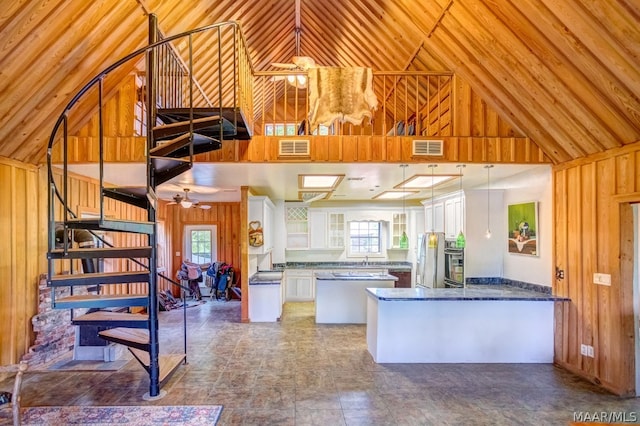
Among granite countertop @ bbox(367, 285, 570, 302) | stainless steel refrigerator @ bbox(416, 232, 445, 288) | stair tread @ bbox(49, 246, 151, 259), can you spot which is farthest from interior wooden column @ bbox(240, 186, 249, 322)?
stainless steel refrigerator @ bbox(416, 232, 445, 288)

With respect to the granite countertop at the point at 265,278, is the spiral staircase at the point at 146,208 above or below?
above

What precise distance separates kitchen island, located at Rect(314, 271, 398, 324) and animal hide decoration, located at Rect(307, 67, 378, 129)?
3.16 metres

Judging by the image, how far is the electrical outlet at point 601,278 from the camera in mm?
3854

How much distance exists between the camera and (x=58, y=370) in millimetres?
4398

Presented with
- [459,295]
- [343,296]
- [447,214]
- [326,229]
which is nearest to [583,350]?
[459,295]

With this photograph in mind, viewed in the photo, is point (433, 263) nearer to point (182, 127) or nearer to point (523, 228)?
point (523, 228)

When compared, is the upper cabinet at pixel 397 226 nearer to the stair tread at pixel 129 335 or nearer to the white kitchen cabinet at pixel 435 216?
the white kitchen cabinet at pixel 435 216

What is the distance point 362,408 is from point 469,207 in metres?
3.97

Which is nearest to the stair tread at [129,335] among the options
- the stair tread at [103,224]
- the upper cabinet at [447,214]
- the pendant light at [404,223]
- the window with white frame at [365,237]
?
the stair tread at [103,224]

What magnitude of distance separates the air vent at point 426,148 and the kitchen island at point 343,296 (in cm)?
284

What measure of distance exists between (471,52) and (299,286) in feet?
21.0

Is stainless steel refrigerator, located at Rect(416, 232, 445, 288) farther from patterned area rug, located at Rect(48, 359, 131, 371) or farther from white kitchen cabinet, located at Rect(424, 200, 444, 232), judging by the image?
patterned area rug, located at Rect(48, 359, 131, 371)

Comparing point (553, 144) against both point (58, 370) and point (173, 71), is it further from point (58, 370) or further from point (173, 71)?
point (58, 370)

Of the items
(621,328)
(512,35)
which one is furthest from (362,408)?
(512,35)
